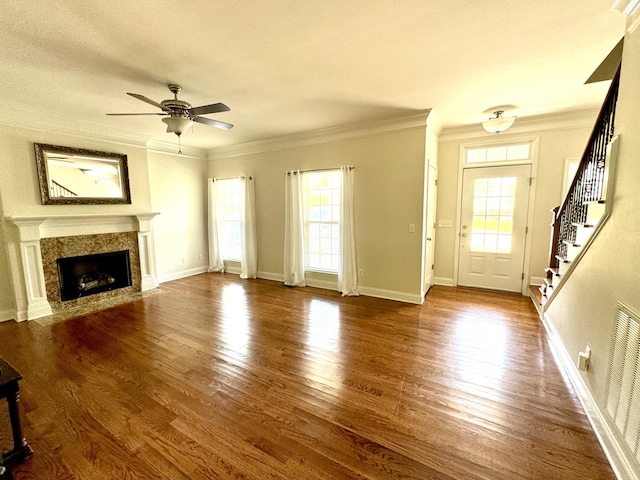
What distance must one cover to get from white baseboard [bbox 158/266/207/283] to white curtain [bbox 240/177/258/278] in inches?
44.8

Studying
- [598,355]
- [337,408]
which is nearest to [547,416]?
[598,355]

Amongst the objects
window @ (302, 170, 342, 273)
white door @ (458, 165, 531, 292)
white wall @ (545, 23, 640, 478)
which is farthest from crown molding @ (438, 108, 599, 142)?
white wall @ (545, 23, 640, 478)

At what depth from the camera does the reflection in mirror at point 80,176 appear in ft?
12.7

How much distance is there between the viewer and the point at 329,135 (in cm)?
458

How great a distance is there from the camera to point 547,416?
1917 mm

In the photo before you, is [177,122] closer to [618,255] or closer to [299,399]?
[299,399]

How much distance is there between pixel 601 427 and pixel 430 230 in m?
3.13

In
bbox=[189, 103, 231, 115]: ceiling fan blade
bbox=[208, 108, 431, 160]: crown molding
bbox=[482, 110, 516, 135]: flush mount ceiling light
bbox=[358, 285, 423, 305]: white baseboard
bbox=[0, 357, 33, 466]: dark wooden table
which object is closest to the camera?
bbox=[0, 357, 33, 466]: dark wooden table

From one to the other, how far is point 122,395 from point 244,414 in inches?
40.9

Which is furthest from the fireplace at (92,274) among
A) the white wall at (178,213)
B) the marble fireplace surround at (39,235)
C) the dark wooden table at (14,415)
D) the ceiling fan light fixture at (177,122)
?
the dark wooden table at (14,415)

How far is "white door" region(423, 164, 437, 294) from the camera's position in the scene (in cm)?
427

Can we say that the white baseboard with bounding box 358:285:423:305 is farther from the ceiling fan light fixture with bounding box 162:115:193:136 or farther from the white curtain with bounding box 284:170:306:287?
the ceiling fan light fixture with bounding box 162:115:193:136

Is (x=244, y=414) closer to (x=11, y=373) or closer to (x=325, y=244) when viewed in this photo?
(x=11, y=373)

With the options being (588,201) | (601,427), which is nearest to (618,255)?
(588,201)
